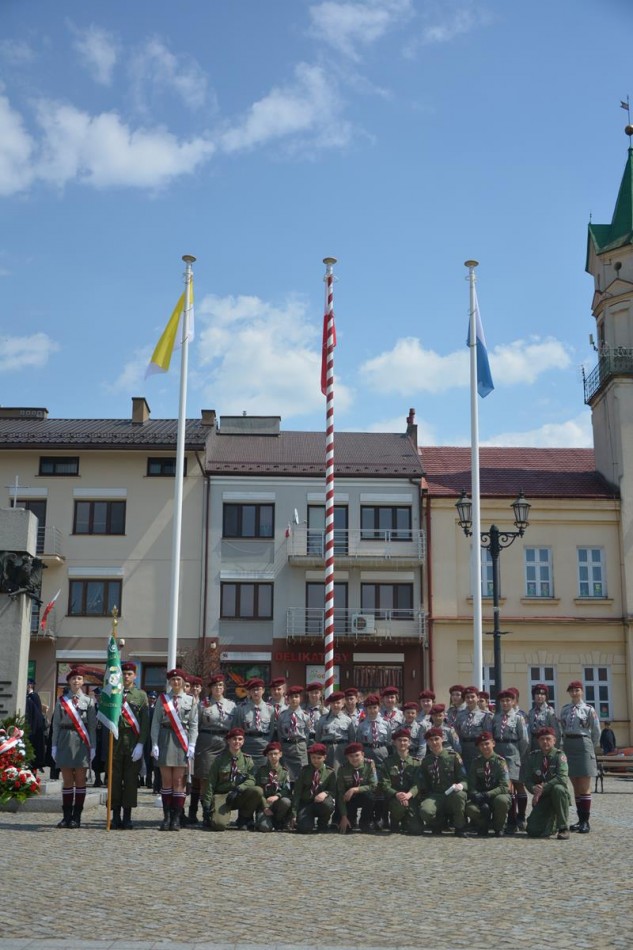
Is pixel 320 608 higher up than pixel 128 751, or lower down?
higher up

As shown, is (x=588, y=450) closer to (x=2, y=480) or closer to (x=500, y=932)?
(x=2, y=480)

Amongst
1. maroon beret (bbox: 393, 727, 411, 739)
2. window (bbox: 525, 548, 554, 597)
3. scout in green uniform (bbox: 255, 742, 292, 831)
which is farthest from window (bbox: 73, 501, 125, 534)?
maroon beret (bbox: 393, 727, 411, 739)

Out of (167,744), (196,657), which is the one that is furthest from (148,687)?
(167,744)

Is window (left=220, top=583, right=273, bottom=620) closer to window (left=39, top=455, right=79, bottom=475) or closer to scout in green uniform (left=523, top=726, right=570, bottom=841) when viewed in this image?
window (left=39, top=455, right=79, bottom=475)

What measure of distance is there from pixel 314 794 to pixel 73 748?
10.2 feet

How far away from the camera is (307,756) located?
14391mm

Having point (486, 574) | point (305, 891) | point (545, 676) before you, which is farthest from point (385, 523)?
point (305, 891)

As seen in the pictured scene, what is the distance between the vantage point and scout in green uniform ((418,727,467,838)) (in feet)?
43.3

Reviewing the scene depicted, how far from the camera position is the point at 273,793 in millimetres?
13555

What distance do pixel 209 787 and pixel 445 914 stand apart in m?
5.98

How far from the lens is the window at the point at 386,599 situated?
3650 cm

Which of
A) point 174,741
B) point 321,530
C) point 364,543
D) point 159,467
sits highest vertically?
point 159,467

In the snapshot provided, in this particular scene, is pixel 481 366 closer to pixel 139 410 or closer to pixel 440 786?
pixel 440 786

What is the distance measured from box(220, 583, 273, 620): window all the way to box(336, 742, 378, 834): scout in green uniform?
22.9 metres
